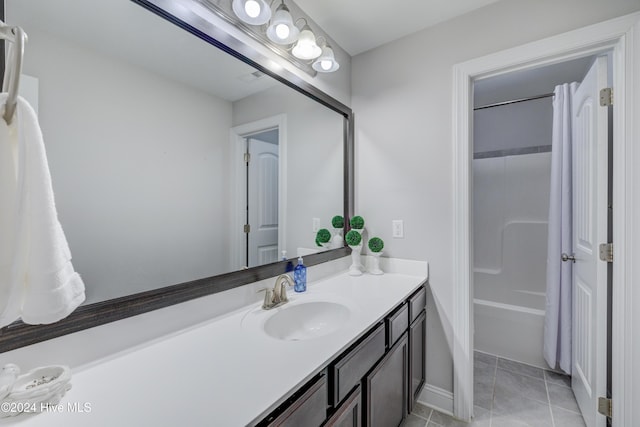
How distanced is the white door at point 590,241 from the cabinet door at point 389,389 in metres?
0.96

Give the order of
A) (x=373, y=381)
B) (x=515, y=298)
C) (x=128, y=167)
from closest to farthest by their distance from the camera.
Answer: (x=128, y=167)
(x=373, y=381)
(x=515, y=298)

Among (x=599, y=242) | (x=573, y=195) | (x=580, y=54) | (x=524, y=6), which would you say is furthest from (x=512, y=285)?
(x=524, y=6)

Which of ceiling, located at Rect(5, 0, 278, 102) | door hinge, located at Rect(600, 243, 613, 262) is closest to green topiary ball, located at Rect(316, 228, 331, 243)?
ceiling, located at Rect(5, 0, 278, 102)

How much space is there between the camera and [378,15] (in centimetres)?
161

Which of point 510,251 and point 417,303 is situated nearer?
point 417,303

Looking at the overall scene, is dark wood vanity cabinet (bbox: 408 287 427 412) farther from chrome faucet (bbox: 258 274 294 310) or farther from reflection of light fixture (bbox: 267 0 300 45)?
reflection of light fixture (bbox: 267 0 300 45)

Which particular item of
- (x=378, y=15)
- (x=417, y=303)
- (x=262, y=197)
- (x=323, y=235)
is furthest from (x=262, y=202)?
(x=378, y=15)

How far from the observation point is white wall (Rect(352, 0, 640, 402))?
5.08 ft

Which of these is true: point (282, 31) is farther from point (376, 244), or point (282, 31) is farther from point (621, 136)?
Answer: point (621, 136)

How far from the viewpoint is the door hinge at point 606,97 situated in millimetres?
1326

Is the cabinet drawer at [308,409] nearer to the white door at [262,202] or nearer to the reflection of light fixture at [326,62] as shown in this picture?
the white door at [262,202]

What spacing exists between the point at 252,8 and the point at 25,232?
A: 116 centimetres

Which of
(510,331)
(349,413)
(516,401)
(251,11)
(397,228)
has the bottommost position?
(516,401)

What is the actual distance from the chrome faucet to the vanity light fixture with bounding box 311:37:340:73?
1.20 metres
